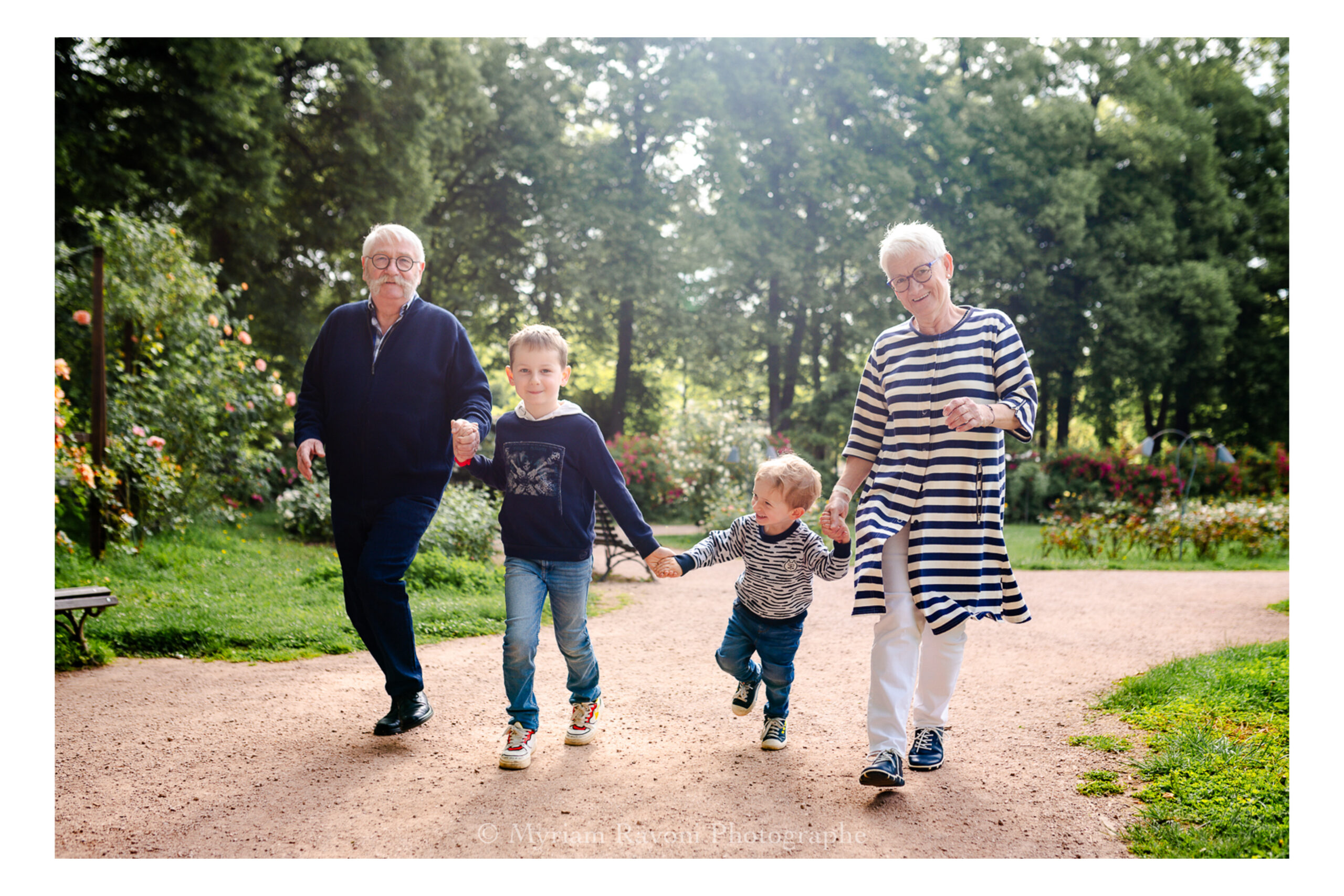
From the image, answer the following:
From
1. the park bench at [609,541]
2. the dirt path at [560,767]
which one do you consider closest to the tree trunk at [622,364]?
the park bench at [609,541]

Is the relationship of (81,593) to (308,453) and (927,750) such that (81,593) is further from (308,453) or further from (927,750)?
(927,750)

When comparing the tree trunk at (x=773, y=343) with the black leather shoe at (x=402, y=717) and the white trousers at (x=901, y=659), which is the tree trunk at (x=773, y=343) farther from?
the white trousers at (x=901, y=659)

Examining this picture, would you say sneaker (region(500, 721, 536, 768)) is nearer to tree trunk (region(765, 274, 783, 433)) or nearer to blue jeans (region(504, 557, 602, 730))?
blue jeans (region(504, 557, 602, 730))

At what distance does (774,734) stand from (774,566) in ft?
2.16

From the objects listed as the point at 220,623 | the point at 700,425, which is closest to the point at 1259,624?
the point at 220,623

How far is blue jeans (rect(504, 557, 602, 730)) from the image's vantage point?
316 cm

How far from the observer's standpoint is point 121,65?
11.7 meters

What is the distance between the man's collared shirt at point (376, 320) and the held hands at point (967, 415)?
6.67 feet

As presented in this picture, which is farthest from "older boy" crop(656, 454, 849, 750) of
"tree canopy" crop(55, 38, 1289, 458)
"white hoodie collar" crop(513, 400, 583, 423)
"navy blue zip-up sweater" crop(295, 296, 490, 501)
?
"tree canopy" crop(55, 38, 1289, 458)

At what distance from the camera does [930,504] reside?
9.68 ft

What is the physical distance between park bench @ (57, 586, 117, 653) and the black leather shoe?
77.6 inches

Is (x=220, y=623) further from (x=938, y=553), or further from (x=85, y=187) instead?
(x=85, y=187)

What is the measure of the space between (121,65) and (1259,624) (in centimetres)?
1384

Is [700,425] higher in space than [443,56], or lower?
lower
